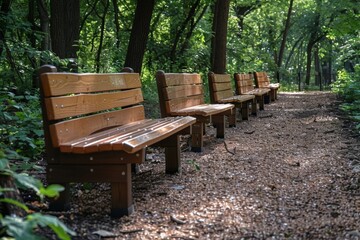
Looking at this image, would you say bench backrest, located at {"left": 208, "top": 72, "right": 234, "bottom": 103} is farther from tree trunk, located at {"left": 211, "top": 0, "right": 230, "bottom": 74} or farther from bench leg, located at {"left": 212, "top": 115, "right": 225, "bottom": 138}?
tree trunk, located at {"left": 211, "top": 0, "right": 230, "bottom": 74}

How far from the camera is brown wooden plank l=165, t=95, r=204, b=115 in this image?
5652 mm

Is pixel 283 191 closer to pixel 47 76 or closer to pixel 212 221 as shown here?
pixel 212 221

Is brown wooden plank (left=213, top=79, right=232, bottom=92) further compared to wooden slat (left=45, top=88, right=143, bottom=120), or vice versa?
brown wooden plank (left=213, top=79, right=232, bottom=92)

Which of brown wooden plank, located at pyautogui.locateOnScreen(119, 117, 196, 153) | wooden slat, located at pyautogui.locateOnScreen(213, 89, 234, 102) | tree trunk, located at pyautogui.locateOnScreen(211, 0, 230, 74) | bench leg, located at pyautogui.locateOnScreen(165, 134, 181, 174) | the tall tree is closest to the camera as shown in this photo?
brown wooden plank, located at pyautogui.locateOnScreen(119, 117, 196, 153)

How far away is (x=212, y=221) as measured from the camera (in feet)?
10.9

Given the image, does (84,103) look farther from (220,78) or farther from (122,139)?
(220,78)

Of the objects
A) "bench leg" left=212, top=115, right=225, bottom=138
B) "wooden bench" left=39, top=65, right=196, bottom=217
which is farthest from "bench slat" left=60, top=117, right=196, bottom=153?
"bench leg" left=212, top=115, right=225, bottom=138

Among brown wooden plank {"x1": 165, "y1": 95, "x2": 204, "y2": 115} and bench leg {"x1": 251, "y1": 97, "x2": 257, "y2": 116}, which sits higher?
brown wooden plank {"x1": 165, "y1": 95, "x2": 204, "y2": 115}

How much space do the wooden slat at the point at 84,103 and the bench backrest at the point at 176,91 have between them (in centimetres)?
60

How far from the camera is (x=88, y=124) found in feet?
12.4

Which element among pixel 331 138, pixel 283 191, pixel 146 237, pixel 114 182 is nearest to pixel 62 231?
pixel 146 237

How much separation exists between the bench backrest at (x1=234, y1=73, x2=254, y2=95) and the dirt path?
3672mm

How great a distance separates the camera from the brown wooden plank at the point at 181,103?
5652 millimetres

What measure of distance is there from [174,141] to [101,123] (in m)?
1.01
